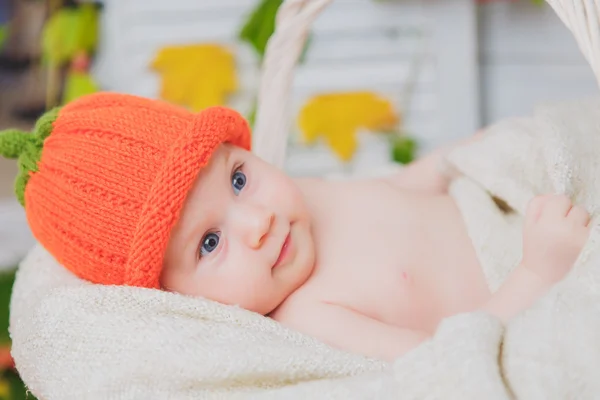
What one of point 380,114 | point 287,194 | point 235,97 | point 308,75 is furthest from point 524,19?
point 287,194

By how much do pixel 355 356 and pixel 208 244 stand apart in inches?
8.4

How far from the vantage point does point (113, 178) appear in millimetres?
771

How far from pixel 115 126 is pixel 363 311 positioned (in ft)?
1.12

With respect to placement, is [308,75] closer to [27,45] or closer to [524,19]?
[524,19]

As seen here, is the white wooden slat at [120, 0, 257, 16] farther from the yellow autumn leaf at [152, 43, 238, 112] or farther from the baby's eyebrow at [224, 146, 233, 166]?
the baby's eyebrow at [224, 146, 233, 166]

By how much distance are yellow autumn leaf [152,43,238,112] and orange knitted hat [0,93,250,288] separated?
0.87 m

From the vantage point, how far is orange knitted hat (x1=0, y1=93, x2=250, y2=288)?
2.48 ft

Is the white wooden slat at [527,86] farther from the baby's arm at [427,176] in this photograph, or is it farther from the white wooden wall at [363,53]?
the baby's arm at [427,176]

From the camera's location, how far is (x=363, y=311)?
810 mm

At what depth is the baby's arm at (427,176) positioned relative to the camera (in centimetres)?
104

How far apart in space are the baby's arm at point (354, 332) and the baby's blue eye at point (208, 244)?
120 millimetres

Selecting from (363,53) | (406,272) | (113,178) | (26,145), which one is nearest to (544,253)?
(406,272)

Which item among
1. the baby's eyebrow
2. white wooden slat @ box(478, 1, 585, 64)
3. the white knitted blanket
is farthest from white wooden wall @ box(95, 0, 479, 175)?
the baby's eyebrow

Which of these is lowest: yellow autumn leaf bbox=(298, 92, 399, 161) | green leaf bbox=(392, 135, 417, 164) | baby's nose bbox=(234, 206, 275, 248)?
green leaf bbox=(392, 135, 417, 164)
